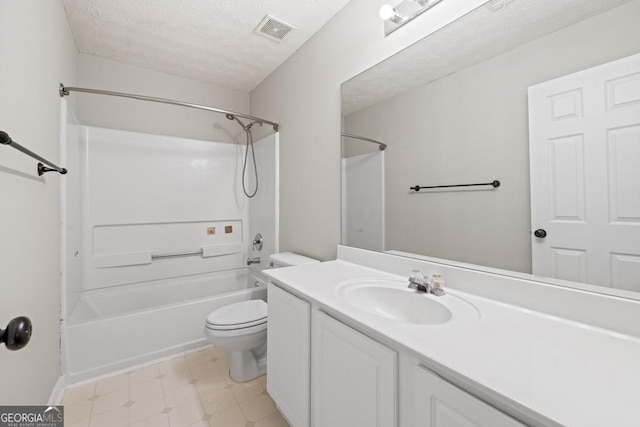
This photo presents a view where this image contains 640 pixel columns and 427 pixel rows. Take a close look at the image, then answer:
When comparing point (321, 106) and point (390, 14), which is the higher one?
point (390, 14)

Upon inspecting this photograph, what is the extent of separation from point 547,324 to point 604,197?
421 mm

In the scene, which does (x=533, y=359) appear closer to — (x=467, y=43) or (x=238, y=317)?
(x=467, y=43)

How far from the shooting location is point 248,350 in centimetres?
176

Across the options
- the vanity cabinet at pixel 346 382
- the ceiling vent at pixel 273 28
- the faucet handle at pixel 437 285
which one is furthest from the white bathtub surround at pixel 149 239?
the faucet handle at pixel 437 285

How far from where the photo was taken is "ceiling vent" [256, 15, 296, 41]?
178 centimetres

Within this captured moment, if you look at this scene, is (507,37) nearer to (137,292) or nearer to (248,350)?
(248,350)

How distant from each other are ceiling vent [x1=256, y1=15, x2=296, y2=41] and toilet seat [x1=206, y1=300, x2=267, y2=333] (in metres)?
2.00

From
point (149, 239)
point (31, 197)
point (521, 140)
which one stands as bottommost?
point (149, 239)

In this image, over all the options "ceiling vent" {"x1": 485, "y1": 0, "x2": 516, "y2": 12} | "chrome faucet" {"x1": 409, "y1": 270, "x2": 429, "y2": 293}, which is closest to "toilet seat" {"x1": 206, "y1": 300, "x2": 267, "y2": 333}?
"chrome faucet" {"x1": 409, "y1": 270, "x2": 429, "y2": 293}

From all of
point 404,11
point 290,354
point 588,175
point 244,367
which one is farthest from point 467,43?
point 244,367

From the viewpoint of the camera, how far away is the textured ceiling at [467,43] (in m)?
0.88

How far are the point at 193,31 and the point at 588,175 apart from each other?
2.39 metres

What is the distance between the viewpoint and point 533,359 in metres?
0.62

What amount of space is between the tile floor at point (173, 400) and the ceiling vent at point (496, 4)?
214 cm
